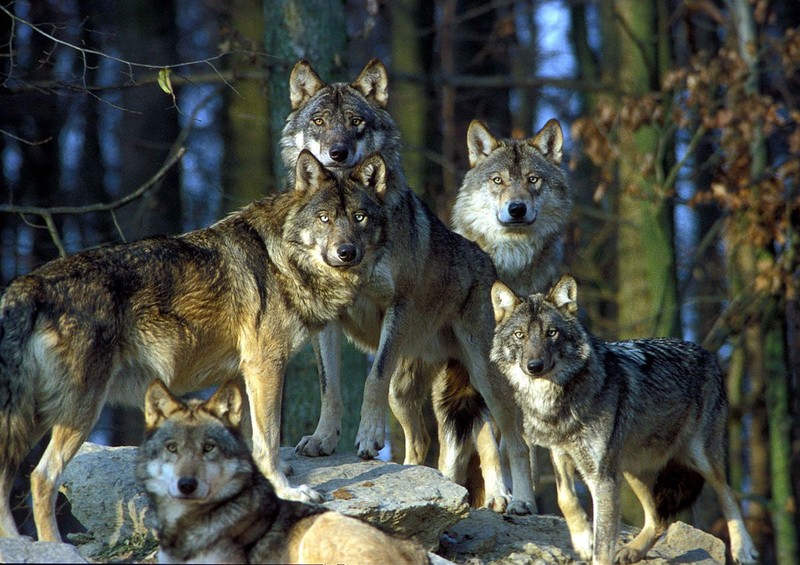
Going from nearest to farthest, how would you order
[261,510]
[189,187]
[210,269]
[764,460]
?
1. [261,510]
2. [210,269]
3. [764,460]
4. [189,187]

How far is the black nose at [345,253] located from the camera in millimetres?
7465

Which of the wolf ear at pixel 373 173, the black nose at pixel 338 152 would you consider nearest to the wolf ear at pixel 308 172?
the wolf ear at pixel 373 173

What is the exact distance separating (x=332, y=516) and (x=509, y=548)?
260 centimetres

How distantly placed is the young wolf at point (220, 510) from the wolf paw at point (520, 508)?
2.88 m

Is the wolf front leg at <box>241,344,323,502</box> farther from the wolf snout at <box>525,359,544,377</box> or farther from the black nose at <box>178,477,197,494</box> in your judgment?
the black nose at <box>178,477,197,494</box>

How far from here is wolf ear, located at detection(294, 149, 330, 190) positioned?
25.7 feet

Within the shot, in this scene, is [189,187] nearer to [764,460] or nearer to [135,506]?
[764,460]

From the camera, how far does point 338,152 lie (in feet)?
27.6

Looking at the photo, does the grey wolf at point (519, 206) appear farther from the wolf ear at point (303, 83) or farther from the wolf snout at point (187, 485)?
the wolf snout at point (187, 485)

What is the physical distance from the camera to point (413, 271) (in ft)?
28.1

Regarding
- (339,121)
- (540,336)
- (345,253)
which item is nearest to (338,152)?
(339,121)

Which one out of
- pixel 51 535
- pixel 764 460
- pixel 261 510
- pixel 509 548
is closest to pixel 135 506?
pixel 51 535

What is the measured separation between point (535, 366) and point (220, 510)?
8.69 feet

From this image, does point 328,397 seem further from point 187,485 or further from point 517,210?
point 187,485
